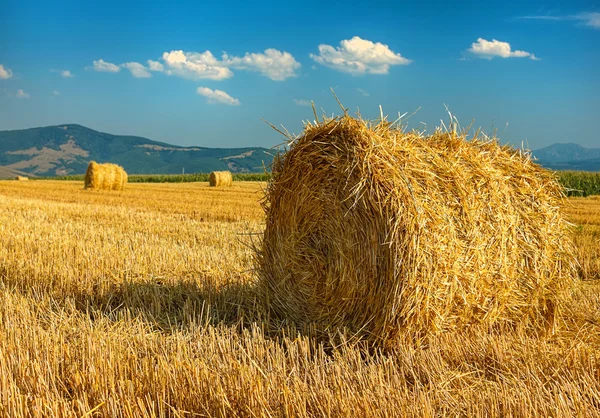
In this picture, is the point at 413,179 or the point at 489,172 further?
the point at 489,172

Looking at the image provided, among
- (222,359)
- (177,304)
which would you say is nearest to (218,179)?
(177,304)

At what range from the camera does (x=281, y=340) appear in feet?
15.7

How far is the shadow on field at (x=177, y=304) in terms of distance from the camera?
5230mm

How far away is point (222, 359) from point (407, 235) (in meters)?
1.59

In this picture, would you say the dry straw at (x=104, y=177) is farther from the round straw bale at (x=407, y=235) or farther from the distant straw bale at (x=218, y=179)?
the round straw bale at (x=407, y=235)

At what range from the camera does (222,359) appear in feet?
13.7

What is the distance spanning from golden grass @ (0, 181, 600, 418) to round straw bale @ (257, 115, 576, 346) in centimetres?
27

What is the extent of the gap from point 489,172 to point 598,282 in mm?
3539

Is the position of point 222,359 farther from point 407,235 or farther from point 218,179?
point 218,179

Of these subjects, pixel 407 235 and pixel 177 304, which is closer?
pixel 407 235

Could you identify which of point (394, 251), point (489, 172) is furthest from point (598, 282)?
point (394, 251)

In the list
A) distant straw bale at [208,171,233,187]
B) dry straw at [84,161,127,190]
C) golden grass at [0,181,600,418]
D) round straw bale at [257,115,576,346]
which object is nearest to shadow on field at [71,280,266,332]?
golden grass at [0,181,600,418]

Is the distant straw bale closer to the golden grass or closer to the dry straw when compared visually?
the dry straw

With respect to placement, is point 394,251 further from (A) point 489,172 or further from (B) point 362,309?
(A) point 489,172
